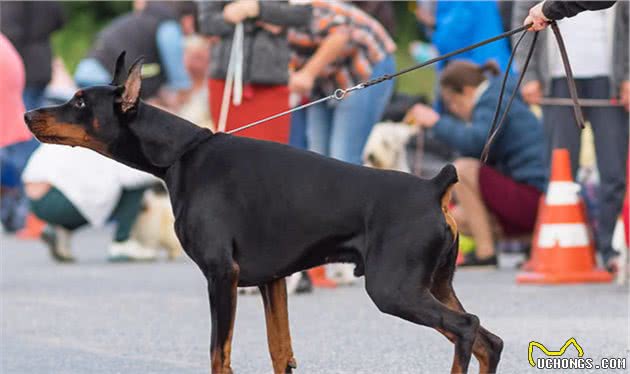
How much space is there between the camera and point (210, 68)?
8.80 metres

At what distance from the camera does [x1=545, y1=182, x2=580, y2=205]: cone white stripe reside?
31.7ft

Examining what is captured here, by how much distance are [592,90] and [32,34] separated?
7.63m

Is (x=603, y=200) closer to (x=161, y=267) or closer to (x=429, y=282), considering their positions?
(x=161, y=267)

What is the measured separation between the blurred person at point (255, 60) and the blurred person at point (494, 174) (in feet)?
7.76

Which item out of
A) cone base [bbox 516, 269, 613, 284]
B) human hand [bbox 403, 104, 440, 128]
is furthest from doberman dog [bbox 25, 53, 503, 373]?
human hand [bbox 403, 104, 440, 128]

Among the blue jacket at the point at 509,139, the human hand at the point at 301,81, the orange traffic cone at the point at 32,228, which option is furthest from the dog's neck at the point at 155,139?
the orange traffic cone at the point at 32,228

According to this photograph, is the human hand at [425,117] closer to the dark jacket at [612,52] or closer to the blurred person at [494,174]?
the blurred person at [494,174]

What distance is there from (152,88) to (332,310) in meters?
6.61

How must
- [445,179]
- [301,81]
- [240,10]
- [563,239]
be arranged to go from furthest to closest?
[563,239]
[301,81]
[240,10]
[445,179]

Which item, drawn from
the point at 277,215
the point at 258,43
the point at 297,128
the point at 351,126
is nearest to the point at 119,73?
the point at 277,215

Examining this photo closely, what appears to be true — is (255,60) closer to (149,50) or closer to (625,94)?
(625,94)

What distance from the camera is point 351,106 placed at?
9320 mm

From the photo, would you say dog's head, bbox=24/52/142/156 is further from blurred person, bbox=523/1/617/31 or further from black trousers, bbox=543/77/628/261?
black trousers, bbox=543/77/628/261

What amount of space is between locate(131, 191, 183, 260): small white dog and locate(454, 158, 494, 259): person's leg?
228 cm
